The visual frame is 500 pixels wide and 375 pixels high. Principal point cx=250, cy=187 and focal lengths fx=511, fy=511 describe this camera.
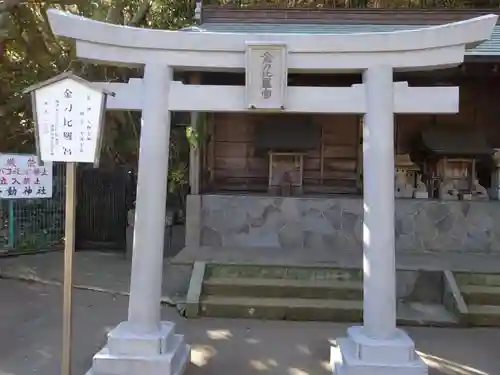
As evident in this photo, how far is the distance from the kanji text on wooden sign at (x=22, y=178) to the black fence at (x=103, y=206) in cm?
205

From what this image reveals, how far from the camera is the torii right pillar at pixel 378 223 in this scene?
464 centimetres

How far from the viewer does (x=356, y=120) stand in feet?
33.6

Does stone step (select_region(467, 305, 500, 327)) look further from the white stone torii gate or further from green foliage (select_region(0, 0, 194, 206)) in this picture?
green foliage (select_region(0, 0, 194, 206))

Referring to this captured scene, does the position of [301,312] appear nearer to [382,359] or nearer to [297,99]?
[382,359]

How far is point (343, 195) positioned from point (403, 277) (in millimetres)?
2759

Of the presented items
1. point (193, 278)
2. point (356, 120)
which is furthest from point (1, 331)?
point (356, 120)

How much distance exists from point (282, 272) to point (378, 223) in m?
3.04

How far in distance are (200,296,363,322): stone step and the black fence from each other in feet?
17.1

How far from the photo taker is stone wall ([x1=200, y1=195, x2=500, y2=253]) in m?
9.10

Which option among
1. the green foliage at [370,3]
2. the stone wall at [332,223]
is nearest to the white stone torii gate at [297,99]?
the stone wall at [332,223]

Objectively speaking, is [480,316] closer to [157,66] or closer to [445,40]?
[445,40]

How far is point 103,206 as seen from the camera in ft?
38.4

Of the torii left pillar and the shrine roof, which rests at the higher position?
the shrine roof

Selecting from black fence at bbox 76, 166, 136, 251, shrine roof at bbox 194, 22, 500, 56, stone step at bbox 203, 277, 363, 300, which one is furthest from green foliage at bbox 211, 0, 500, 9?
stone step at bbox 203, 277, 363, 300
